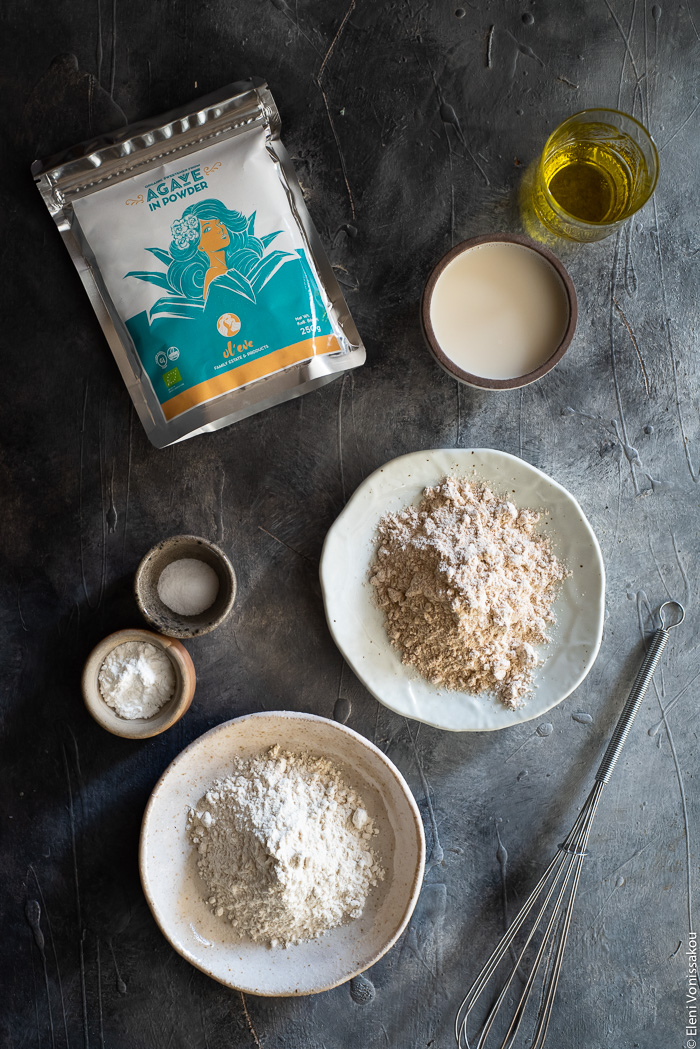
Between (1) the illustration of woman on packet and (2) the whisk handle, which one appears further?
(2) the whisk handle

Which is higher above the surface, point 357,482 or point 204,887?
point 357,482

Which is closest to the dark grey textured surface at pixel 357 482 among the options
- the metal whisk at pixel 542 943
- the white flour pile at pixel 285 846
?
the metal whisk at pixel 542 943

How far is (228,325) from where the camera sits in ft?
4.03

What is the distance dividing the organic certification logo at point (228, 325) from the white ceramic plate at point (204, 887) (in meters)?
0.72

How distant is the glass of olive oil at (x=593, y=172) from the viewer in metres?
1.28

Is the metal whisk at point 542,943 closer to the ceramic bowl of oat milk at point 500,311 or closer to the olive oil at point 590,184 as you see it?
the ceramic bowl of oat milk at point 500,311

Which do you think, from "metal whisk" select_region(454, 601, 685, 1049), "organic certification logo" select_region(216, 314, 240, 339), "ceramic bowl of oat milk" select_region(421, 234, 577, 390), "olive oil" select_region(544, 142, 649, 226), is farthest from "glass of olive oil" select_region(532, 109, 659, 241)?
"metal whisk" select_region(454, 601, 685, 1049)

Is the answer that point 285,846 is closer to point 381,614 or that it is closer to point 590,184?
point 381,614

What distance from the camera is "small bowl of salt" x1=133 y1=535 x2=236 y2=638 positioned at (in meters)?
1.26

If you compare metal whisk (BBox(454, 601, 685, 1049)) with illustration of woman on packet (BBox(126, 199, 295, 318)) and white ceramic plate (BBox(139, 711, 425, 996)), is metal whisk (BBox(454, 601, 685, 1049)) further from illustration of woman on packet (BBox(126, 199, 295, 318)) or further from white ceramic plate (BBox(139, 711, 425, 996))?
illustration of woman on packet (BBox(126, 199, 295, 318))

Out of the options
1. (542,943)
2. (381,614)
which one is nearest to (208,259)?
(381,614)

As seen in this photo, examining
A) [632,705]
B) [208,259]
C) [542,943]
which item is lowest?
[542,943]

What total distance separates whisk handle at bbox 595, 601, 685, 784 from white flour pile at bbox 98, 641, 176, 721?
0.88m

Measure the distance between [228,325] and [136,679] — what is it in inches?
27.1
